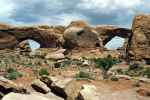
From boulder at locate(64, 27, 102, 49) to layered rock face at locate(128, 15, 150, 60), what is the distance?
20582 millimetres

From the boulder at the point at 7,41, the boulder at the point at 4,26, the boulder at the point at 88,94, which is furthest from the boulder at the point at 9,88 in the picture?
the boulder at the point at 4,26

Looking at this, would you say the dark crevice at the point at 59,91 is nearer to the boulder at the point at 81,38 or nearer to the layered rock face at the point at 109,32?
the boulder at the point at 81,38

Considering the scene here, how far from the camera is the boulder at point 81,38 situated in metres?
77.1

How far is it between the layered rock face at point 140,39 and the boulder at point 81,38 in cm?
2058

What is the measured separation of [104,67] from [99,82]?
11.6 metres

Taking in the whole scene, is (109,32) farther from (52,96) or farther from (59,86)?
(52,96)

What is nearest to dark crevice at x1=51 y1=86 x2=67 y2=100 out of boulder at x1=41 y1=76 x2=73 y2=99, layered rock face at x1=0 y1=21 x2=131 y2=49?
boulder at x1=41 y1=76 x2=73 y2=99

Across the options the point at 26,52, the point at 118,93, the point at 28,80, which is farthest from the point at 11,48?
the point at 118,93

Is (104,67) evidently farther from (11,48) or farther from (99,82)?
(11,48)

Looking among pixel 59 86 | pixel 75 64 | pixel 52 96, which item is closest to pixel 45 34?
pixel 75 64

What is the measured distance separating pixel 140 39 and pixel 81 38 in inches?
877

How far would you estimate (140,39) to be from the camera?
5609 cm

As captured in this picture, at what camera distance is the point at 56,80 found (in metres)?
26.7

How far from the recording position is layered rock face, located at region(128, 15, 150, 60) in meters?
55.7
